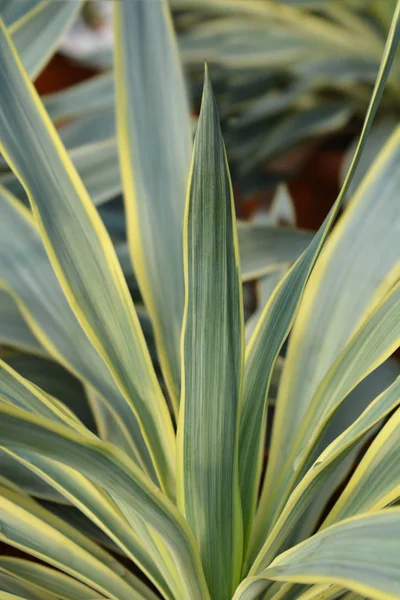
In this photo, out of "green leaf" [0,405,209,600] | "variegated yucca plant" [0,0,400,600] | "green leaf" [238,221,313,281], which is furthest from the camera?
"green leaf" [238,221,313,281]

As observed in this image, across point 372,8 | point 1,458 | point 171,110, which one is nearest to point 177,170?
point 171,110

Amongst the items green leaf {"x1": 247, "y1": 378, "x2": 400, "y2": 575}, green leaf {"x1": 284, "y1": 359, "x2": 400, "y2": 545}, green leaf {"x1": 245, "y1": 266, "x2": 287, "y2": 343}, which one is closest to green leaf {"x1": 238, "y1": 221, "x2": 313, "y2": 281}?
green leaf {"x1": 245, "y1": 266, "x2": 287, "y2": 343}

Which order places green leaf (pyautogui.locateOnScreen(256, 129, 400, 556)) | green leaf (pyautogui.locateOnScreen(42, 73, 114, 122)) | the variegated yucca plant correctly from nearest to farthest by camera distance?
the variegated yucca plant < green leaf (pyautogui.locateOnScreen(256, 129, 400, 556)) < green leaf (pyautogui.locateOnScreen(42, 73, 114, 122))

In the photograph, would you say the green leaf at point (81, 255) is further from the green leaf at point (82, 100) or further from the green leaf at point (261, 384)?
the green leaf at point (82, 100)

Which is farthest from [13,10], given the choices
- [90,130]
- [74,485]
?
[74,485]

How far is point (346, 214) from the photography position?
1.65ft

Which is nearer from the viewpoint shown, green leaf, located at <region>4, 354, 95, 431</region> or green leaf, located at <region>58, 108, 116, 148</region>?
green leaf, located at <region>4, 354, 95, 431</region>

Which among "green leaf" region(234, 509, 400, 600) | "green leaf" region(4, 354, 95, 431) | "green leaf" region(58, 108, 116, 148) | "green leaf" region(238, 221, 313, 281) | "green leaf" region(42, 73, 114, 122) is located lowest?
"green leaf" region(234, 509, 400, 600)

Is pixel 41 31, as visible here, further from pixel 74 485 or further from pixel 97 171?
pixel 74 485

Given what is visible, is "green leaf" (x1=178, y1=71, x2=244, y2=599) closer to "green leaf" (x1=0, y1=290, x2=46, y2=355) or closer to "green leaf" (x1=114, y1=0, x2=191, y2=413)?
"green leaf" (x1=114, y1=0, x2=191, y2=413)

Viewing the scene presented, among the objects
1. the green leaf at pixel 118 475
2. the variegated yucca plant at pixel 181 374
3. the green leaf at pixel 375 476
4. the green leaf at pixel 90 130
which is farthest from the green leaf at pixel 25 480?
the green leaf at pixel 90 130

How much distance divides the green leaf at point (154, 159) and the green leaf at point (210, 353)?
0.32ft

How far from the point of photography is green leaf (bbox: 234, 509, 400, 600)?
0.28 metres

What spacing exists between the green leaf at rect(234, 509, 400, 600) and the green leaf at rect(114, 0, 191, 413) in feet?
0.58
